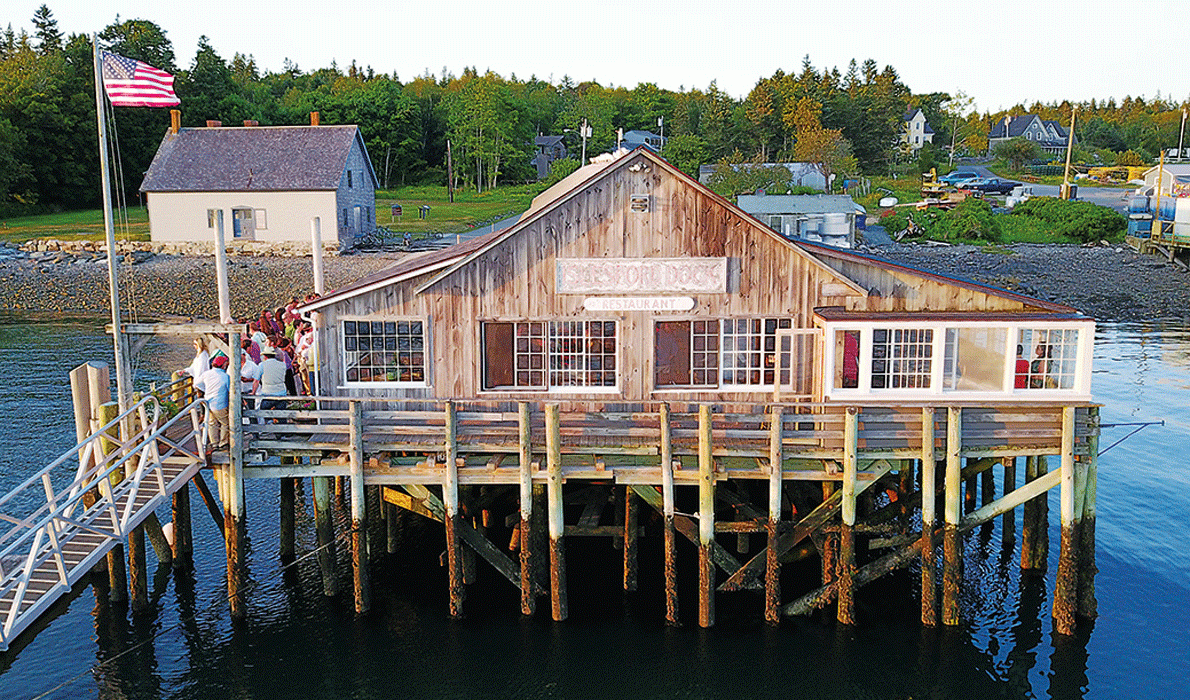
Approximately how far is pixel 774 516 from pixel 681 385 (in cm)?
299

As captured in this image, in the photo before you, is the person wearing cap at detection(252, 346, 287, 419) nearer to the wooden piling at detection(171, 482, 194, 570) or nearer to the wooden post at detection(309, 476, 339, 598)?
the wooden post at detection(309, 476, 339, 598)

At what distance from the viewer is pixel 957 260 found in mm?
59906

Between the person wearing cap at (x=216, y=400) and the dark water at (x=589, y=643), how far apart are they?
3.48 m

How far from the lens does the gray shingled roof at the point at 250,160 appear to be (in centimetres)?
5662

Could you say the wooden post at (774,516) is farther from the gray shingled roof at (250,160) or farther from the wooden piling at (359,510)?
the gray shingled roof at (250,160)

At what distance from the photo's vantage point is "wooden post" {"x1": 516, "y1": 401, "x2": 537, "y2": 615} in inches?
630

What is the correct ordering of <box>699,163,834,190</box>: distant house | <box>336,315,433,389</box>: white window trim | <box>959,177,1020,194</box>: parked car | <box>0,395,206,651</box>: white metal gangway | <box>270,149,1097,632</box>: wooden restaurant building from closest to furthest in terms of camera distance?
<box>0,395,206,651</box>: white metal gangway, <box>270,149,1097,632</box>: wooden restaurant building, <box>336,315,433,389</box>: white window trim, <box>699,163,834,190</box>: distant house, <box>959,177,1020,194</box>: parked car

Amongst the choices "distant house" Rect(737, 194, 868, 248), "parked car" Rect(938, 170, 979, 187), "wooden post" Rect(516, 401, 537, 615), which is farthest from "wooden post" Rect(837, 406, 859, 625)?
"parked car" Rect(938, 170, 979, 187)

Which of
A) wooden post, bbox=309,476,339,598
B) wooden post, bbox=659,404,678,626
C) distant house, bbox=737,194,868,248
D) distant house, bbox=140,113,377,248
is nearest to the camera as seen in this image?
wooden post, bbox=659,404,678,626

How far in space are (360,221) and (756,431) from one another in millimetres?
49404

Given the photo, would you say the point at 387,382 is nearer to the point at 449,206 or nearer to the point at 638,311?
the point at 638,311

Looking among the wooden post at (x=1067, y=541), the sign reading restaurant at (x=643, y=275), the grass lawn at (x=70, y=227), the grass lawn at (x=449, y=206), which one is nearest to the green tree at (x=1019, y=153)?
the grass lawn at (x=449, y=206)

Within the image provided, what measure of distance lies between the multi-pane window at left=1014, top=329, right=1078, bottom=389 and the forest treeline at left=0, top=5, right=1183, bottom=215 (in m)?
64.9

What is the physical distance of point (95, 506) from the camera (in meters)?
15.5
